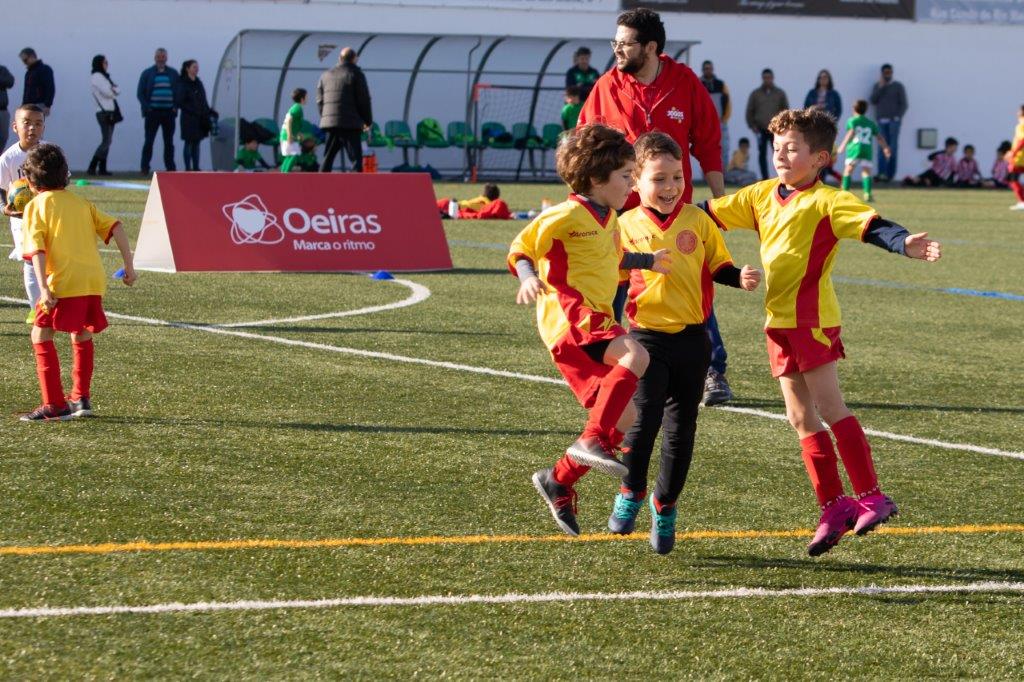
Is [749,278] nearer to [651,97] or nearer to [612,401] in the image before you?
[612,401]

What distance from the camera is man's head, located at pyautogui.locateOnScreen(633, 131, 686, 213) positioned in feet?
18.7

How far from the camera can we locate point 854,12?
38.9 meters

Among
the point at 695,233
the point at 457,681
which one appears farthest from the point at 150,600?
the point at 695,233

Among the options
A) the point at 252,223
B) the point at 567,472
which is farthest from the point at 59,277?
the point at 252,223

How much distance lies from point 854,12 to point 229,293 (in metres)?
28.8

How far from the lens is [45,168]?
7988 millimetres

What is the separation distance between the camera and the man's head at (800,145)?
5.67m

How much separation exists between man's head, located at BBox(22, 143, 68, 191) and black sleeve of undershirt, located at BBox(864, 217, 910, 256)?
4.21 metres

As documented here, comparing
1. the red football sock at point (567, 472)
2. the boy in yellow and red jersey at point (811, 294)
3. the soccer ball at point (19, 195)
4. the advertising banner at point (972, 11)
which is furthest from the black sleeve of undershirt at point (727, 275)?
the advertising banner at point (972, 11)

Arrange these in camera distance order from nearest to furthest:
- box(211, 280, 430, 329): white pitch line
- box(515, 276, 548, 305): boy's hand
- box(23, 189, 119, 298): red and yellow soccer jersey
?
box(515, 276, 548, 305): boy's hand, box(23, 189, 119, 298): red and yellow soccer jersey, box(211, 280, 430, 329): white pitch line

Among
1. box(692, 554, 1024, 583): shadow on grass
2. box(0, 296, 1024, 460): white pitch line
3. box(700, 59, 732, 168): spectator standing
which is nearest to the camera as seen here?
box(692, 554, 1024, 583): shadow on grass

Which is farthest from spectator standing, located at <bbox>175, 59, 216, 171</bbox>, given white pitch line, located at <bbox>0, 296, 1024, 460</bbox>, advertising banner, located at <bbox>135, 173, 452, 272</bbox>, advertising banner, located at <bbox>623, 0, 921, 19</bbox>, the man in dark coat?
white pitch line, located at <bbox>0, 296, 1024, 460</bbox>

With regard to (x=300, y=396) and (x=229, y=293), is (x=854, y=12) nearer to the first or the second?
(x=229, y=293)

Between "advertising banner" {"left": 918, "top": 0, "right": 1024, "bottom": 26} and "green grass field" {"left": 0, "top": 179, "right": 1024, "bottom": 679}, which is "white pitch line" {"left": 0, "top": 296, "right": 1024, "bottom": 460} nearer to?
"green grass field" {"left": 0, "top": 179, "right": 1024, "bottom": 679}
